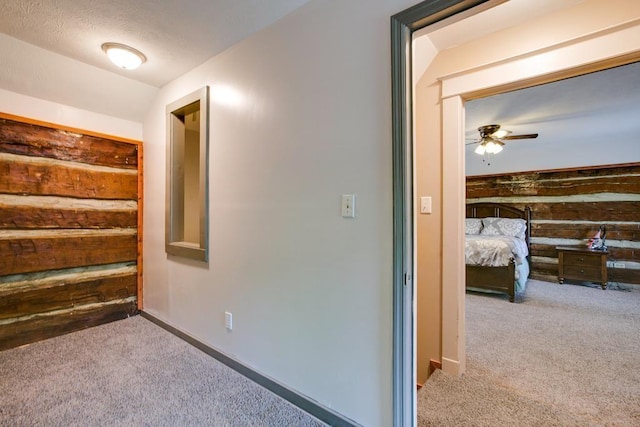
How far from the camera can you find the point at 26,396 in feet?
5.44

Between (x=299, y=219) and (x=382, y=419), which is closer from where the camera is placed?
(x=382, y=419)

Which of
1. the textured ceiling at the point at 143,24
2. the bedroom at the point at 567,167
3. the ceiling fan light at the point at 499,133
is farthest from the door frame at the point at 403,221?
the ceiling fan light at the point at 499,133

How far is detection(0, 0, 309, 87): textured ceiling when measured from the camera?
5.27 ft

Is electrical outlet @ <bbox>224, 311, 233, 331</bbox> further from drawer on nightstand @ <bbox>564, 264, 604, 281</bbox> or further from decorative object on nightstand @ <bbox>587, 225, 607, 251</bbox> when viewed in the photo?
decorative object on nightstand @ <bbox>587, 225, 607, 251</bbox>

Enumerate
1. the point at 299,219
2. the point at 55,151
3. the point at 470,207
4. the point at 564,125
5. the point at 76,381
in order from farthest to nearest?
the point at 470,207
the point at 564,125
the point at 55,151
the point at 76,381
the point at 299,219

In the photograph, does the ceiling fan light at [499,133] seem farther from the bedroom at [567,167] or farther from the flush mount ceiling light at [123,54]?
the flush mount ceiling light at [123,54]

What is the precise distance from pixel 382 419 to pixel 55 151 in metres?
3.22

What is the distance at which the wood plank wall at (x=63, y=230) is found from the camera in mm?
2225

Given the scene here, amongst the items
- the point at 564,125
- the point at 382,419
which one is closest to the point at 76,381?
the point at 382,419

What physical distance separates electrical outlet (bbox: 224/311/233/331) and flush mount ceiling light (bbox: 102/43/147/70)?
6.63 feet

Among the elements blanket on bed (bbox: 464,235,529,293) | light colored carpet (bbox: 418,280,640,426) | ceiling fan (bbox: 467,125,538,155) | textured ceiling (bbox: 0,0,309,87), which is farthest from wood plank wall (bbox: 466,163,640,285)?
textured ceiling (bbox: 0,0,309,87)

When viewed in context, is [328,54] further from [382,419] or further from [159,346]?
[159,346]

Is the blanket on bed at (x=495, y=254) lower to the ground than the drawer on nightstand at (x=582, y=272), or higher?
higher

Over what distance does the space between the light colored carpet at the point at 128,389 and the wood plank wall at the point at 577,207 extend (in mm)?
5540
